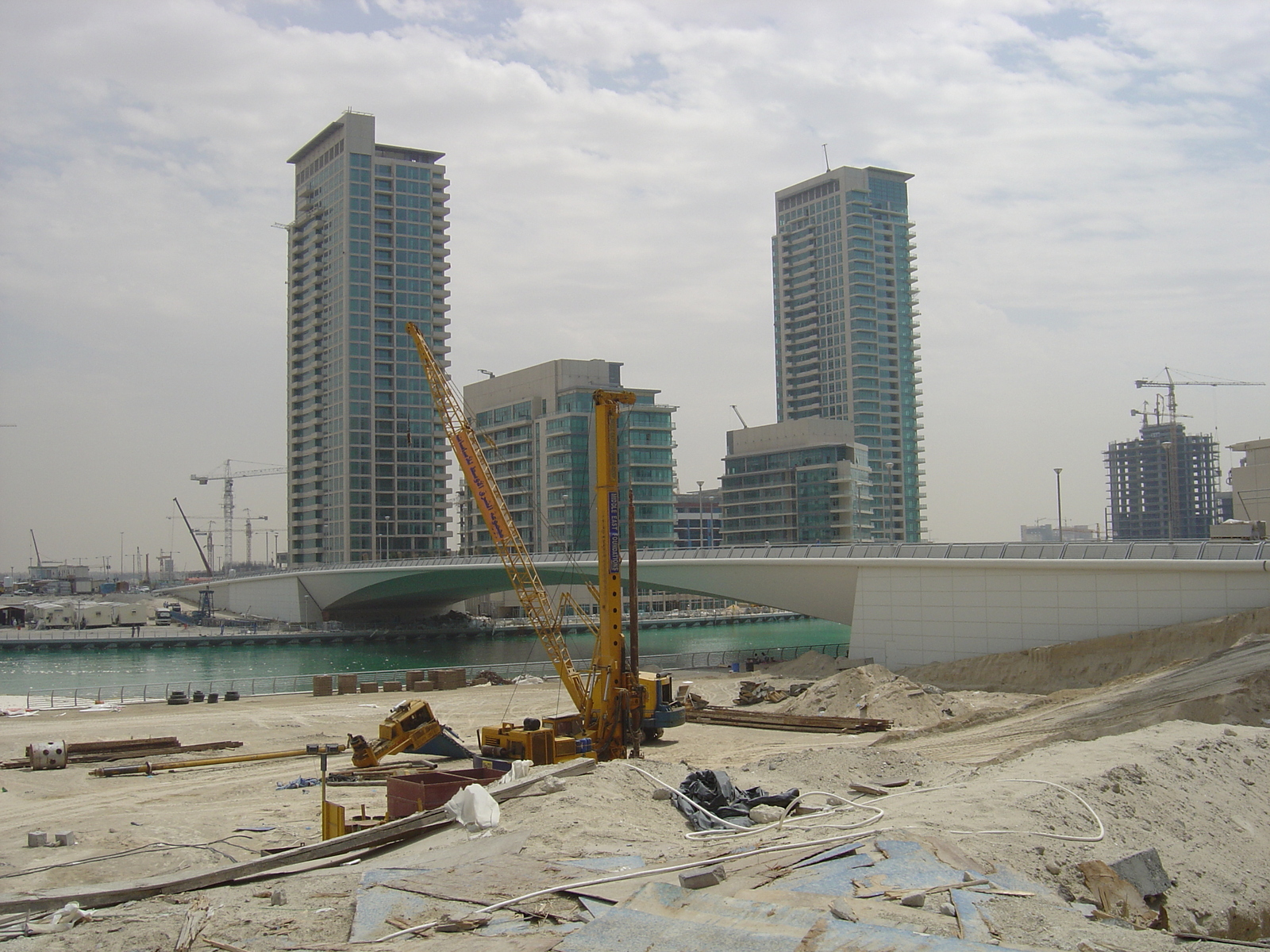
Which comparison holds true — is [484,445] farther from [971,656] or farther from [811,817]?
[811,817]

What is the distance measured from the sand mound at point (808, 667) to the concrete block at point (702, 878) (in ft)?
127

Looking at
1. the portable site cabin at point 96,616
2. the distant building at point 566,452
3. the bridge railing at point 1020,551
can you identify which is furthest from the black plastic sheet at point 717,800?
the portable site cabin at point 96,616

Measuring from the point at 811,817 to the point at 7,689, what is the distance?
6181 cm

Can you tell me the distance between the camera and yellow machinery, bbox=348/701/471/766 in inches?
1118

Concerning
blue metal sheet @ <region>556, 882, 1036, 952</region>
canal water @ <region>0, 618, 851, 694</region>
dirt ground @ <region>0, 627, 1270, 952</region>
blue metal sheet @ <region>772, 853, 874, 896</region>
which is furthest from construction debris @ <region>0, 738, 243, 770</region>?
canal water @ <region>0, 618, 851, 694</region>

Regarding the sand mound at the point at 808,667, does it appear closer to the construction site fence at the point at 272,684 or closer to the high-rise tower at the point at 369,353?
the construction site fence at the point at 272,684

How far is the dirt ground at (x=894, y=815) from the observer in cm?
1177

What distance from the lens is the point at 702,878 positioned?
11.5 m

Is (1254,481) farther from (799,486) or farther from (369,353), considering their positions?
(369,353)

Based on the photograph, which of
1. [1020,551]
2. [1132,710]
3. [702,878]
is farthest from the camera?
[1020,551]

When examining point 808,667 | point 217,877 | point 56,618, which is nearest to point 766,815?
point 217,877

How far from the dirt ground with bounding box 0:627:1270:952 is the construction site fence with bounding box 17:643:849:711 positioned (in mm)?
22729

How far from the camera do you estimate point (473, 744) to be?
112 feet

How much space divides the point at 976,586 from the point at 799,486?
322 feet
